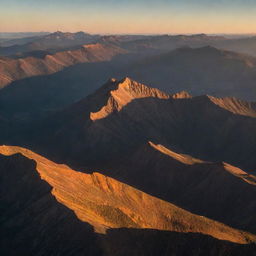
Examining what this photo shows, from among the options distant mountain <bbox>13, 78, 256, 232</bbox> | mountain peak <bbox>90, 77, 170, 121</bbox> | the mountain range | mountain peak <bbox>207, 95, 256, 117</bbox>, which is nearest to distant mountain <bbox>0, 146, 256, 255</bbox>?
the mountain range

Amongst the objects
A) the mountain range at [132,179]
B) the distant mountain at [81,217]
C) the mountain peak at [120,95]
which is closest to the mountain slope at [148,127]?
the mountain peak at [120,95]

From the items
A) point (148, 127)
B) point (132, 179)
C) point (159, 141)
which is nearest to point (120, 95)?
point (148, 127)

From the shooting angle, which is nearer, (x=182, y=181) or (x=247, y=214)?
(x=247, y=214)

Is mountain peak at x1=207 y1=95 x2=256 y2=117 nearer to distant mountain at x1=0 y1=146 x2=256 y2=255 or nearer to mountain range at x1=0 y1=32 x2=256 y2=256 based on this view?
mountain range at x1=0 y1=32 x2=256 y2=256

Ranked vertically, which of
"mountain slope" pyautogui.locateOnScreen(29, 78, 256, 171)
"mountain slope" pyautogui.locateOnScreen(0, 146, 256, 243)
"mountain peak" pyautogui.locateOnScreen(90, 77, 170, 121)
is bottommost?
"mountain slope" pyautogui.locateOnScreen(29, 78, 256, 171)

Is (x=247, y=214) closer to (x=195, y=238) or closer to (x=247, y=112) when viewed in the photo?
(x=195, y=238)

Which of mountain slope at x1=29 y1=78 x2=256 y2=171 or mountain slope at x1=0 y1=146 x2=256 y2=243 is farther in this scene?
mountain slope at x1=29 y1=78 x2=256 y2=171

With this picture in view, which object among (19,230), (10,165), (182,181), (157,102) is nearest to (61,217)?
(19,230)

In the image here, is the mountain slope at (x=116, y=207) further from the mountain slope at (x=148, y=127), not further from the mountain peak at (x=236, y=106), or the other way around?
the mountain peak at (x=236, y=106)
